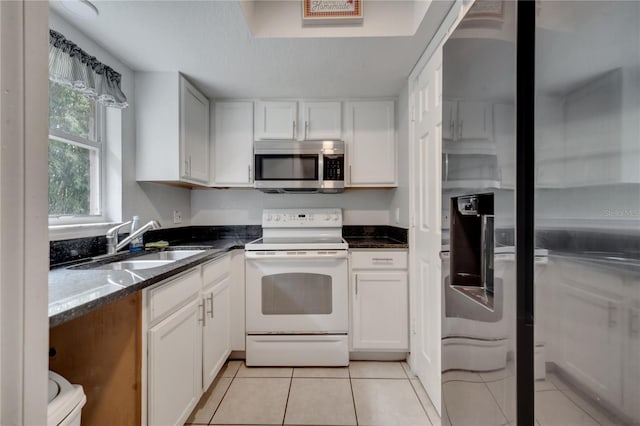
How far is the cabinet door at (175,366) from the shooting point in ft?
4.09

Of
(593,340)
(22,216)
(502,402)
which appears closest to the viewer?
(22,216)

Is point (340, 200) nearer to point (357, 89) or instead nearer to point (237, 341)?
point (357, 89)

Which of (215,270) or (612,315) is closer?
(612,315)

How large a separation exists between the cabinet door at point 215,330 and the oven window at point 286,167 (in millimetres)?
914

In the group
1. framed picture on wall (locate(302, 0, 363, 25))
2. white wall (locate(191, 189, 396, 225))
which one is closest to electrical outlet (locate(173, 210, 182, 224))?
white wall (locate(191, 189, 396, 225))

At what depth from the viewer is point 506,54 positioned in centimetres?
66

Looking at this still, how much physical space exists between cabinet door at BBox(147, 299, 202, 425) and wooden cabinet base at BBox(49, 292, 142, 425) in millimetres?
68

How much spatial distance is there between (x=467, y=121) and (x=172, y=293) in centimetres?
137

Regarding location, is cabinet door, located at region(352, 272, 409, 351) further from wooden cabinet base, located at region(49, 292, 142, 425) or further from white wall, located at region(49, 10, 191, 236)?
white wall, located at region(49, 10, 191, 236)

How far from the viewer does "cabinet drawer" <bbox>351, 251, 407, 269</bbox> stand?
2268 mm

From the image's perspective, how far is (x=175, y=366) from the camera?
1414 mm

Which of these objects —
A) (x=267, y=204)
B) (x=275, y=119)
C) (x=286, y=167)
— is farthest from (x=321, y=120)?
(x=267, y=204)

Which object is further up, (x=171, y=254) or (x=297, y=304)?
(x=171, y=254)

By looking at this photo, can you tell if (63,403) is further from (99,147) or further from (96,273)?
(99,147)
